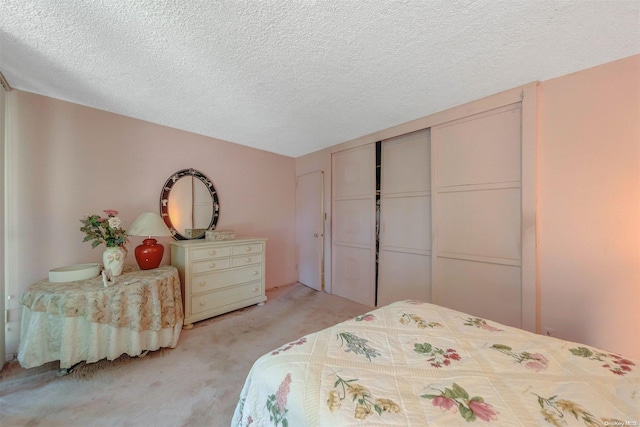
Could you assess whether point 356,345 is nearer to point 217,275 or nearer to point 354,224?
point 217,275

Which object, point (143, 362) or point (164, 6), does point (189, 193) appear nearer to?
point (143, 362)

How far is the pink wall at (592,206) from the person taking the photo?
1490 mm

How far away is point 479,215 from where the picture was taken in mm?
2111

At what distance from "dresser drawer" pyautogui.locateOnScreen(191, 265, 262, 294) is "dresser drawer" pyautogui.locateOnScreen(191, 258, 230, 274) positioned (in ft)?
0.19

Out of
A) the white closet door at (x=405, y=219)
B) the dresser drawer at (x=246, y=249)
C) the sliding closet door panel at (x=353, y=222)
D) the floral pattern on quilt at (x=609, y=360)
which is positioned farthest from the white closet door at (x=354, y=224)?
the floral pattern on quilt at (x=609, y=360)

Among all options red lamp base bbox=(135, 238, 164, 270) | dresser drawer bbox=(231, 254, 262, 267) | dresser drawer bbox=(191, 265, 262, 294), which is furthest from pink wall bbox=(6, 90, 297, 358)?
dresser drawer bbox=(231, 254, 262, 267)

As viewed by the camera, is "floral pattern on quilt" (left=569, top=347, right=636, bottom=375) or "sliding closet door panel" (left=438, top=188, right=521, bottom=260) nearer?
"floral pattern on quilt" (left=569, top=347, right=636, bottom=375)

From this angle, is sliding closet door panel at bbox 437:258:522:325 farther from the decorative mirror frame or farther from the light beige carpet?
the decorative mirror frame

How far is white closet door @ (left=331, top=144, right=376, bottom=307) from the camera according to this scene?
2.99 metres

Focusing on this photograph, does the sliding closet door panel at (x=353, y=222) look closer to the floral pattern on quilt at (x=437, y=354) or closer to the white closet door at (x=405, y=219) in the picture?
→ the white closet door at (x=405, y=219)

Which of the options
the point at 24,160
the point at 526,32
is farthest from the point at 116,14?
the point at 526,32

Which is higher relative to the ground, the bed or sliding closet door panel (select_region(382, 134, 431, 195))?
sliding closet door panel (select_region(382, 134, 431, 195))

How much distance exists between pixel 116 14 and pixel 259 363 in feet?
A: 6.12

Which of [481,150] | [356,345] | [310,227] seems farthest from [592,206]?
[310,227]
